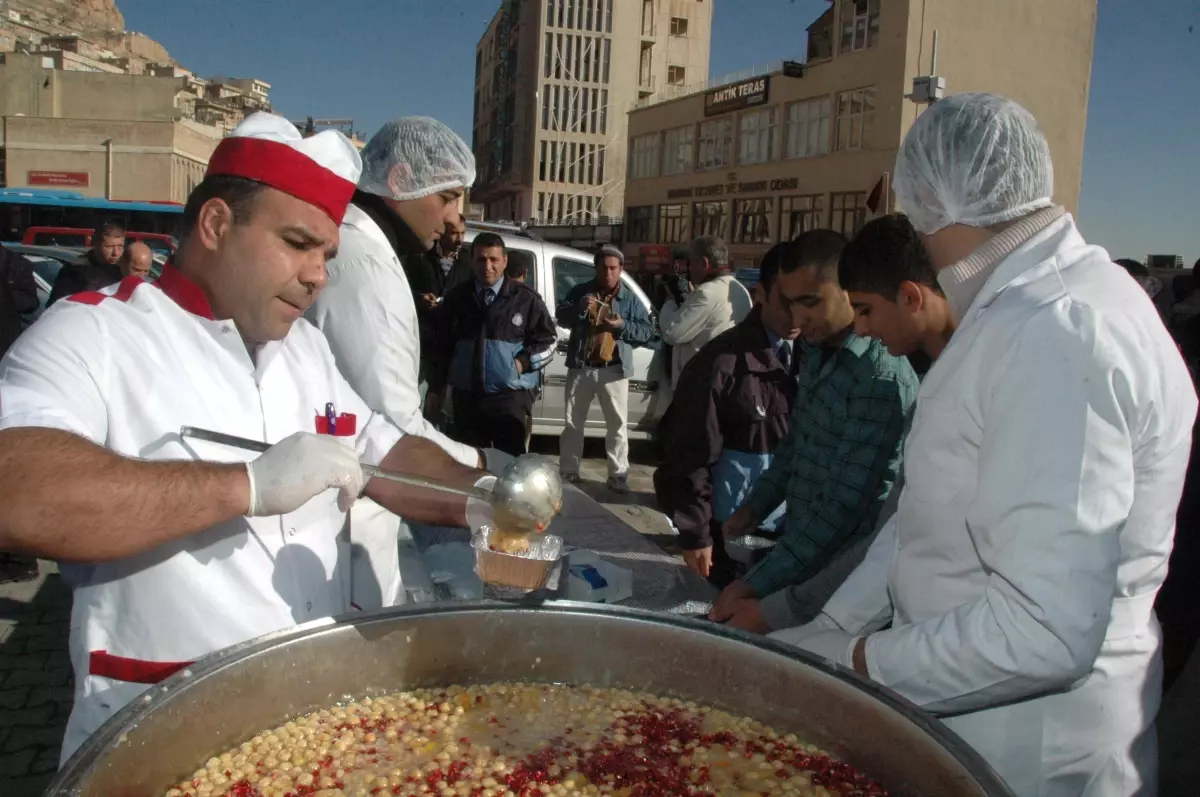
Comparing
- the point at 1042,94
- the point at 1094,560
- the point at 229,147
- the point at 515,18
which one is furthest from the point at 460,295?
the point at 515,18

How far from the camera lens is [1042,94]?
41.7 m

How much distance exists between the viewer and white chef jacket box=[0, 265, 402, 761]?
5.27 ft

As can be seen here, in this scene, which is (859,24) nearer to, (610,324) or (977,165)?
(610,324)

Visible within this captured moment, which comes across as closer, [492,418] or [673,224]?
[492,418]

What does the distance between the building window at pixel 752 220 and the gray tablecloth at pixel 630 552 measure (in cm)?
3997

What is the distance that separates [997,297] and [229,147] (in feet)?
5.12

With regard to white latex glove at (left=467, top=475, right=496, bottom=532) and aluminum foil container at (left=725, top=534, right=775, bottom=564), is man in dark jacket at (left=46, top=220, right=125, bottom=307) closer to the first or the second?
aluminum foil container at (left=725, top=534, right=775, bottom=564)

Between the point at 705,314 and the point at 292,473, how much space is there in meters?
5.67

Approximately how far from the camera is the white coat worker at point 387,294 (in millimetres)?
2502

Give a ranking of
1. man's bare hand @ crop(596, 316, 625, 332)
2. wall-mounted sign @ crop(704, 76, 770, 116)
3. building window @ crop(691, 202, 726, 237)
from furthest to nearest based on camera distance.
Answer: building window @ crop(691, 202, 726, 237) → wall-mounted sign @ crop(704, 76, 770, 116) → man's bare hand @ crop(596, 316, 625, 332)

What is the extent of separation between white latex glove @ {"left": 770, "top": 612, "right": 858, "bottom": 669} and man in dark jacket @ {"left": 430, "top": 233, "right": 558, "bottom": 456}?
4.68 meters

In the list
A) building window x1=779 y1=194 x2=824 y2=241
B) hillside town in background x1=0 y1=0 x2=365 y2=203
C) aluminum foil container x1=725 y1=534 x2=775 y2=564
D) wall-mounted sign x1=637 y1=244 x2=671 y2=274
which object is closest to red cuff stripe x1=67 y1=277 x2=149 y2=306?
aluminum foil container x1=725 y1=534 x2=775 y2=564

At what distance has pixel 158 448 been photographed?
1687 mm

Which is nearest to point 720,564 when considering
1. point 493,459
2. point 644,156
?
point 493,459
